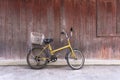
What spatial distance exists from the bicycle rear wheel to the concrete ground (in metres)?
0.17

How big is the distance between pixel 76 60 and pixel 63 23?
1.25 metres

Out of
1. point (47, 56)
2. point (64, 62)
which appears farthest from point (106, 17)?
point (47, 56)

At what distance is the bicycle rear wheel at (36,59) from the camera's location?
271 inches


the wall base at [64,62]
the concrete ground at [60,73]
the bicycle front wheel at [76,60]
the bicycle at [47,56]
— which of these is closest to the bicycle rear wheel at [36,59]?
the bicycle at [47,56]

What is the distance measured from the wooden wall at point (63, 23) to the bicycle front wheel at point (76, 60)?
1.27ft

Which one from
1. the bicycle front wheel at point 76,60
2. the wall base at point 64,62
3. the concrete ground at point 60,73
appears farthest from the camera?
the wall base at point 64,62

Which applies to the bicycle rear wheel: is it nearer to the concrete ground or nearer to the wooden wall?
the concrete ground

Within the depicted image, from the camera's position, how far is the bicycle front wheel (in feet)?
22.4

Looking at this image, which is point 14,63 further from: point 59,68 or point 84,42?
point 84,42

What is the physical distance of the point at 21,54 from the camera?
7.24 metres

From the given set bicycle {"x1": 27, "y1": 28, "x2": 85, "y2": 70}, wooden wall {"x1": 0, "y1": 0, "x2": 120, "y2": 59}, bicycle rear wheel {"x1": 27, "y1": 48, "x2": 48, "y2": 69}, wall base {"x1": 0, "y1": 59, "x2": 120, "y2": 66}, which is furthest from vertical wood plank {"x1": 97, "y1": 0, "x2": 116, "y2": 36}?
bicycle rear wheel {"x1": 27, "y1": 48, "x2": 48, "y2": 69}

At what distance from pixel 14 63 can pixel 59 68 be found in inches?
57.6

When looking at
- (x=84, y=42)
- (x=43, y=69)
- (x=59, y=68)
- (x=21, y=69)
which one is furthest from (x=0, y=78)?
(x=84, y=42)

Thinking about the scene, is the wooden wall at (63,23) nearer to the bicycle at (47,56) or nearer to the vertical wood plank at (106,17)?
the vertical wood plank at (106,17)
